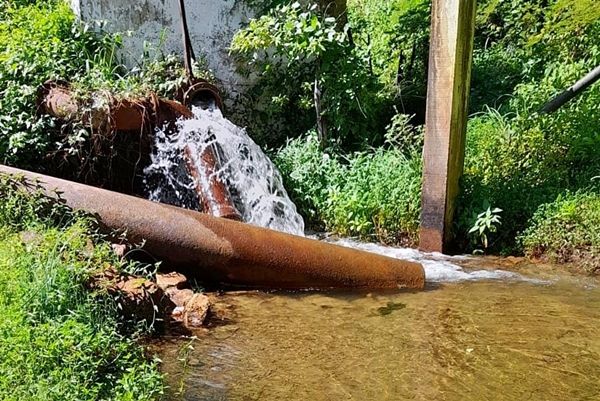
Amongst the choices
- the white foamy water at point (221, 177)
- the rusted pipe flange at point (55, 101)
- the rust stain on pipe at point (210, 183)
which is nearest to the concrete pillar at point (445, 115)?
the white foamy water at point (221, 177)

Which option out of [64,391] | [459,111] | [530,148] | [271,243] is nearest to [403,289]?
[271,243]

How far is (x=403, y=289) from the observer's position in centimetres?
477

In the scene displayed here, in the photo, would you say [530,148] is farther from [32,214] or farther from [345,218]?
[32,214]

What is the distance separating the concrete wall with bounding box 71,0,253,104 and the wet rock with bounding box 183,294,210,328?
3948mm

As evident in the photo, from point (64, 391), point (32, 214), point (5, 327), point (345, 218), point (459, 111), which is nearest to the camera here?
point (64, 391)

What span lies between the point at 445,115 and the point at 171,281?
2.71 metres

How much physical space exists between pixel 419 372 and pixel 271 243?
1568mm

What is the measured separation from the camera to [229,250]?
14.7 feet

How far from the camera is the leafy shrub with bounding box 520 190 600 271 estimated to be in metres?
5.32

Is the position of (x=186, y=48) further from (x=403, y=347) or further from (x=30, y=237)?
(x=403, y=347)

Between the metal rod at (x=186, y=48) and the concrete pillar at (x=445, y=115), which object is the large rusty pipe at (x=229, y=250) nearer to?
the concrete pillar at (x=445, y=115)

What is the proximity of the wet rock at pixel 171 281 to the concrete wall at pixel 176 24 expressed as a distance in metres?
3.55

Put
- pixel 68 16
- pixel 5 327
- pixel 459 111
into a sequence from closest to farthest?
pixel 5 327
pixel 459 111
pixel 68 16

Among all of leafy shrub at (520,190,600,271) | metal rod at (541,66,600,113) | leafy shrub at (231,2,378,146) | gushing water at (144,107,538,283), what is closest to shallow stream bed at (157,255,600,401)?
leafy shrub at (520,190,600,271)
